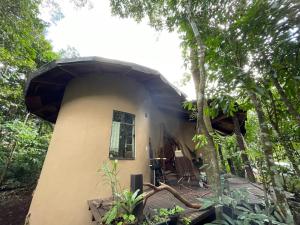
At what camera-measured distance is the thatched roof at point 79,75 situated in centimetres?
470

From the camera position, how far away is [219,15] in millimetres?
2754

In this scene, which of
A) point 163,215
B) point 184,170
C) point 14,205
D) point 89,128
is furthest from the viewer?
point 14,205

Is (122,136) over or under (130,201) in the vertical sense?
over

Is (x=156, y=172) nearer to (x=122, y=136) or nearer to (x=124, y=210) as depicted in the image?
(x=122, y=136)

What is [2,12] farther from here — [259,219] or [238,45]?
[259,219]

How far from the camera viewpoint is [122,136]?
5.16m

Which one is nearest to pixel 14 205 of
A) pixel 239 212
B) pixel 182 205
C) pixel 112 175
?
pixel 112 175

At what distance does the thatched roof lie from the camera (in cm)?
470

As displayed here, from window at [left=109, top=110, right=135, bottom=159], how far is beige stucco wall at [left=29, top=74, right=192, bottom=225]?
6.1 inches

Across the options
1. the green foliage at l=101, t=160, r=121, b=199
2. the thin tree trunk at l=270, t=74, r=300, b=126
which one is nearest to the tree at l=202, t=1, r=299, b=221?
the thin tree trunk at l=270, t=74, r=300, b=126

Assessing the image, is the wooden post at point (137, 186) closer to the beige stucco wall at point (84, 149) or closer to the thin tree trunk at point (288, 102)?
the beige stucco wall at point (84, 149)

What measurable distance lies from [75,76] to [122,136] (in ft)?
7.75

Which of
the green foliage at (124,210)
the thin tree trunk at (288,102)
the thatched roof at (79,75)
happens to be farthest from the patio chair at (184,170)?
the thin tree trunk at (288,102)

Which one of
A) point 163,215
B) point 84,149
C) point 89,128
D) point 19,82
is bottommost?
point 163,215
